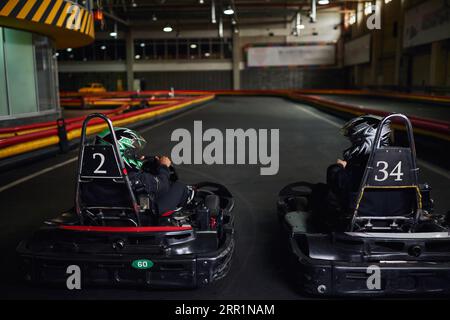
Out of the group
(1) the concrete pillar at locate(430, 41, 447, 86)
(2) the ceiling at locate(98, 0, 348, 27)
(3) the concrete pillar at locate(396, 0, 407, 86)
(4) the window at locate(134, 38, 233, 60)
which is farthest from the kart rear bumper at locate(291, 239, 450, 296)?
(4) the window at locate(134, 38, 233, 60)

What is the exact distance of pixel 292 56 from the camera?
41719 millimetres

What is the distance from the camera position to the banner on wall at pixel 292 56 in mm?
41344

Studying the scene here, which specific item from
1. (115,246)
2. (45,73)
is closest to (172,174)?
(115,246)

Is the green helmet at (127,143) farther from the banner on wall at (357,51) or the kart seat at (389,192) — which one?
the banner on wall at (357,51)

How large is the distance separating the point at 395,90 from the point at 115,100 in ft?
60.1

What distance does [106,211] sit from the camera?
3.12 metres

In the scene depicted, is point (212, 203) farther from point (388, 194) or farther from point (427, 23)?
point (427, 23)

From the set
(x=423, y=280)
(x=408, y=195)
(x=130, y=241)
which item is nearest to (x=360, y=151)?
(x=408, y=195)

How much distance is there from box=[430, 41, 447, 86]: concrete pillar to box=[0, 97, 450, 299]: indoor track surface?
14.6 metres

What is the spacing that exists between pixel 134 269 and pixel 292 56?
40.9m

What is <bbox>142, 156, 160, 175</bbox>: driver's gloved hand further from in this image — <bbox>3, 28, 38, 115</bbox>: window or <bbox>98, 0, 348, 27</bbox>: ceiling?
<bbox>98, 0, 348, 27</bbox>: ceiling

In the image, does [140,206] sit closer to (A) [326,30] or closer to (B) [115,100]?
(B) [115,100]

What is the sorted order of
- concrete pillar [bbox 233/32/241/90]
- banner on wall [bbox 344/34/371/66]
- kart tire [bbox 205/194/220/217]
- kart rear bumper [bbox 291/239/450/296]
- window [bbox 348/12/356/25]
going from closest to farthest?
1. kart rear bumper [bbox 291/239/450/296]
2. kart tire [bbox 205/194/220/217]
3. banner on wall [bbox 344/34/371/66]
4. window [bbox 348/12/356/25]
5. concrete pillar [bbox 233/32/241/90]

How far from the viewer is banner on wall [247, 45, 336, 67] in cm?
4134
